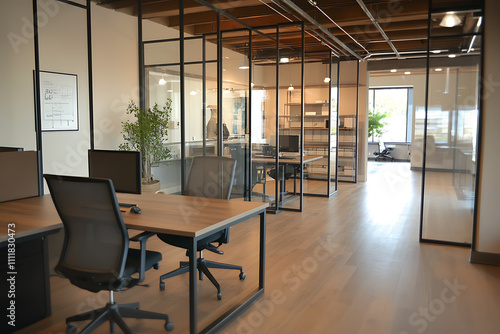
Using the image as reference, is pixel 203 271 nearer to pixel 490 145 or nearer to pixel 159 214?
pixel 159 214

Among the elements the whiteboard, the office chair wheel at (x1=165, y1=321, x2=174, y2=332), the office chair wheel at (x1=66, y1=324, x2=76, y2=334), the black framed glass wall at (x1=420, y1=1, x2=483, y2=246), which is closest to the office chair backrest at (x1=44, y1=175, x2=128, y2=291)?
the office chair wheel at (x1=66, y1=324, x2=76, y2=334)

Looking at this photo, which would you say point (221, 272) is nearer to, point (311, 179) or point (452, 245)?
point (452, 245)

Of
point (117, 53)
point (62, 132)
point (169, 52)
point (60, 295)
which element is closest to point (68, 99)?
point (62, 132)

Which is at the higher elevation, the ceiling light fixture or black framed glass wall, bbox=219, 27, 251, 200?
the ceiling light fixture

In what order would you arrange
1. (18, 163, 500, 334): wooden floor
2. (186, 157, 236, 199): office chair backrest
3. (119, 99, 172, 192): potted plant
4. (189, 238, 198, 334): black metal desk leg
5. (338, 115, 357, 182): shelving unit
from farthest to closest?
(338, 115, 357, 182): shelving unit → (119, 99, 172, 192): potted plant → (186, 157, 236, 199): office chair backrest → (18, 163, 500, 334): wooden floor → (189, 238, 198, 334): black metal desk leg

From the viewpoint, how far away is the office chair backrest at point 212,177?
4043 millimetres

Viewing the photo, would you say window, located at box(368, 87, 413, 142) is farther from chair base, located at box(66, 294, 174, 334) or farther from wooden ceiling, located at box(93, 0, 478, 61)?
chair base, located at box(66, 294, 174, 334)

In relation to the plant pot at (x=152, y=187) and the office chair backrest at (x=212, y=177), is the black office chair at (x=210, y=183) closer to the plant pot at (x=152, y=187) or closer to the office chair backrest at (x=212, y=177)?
the office chair backrest at (x=212, y=177)

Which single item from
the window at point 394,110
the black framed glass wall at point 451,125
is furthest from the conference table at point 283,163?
the window at point 394,110

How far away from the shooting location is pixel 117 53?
21.7 feet

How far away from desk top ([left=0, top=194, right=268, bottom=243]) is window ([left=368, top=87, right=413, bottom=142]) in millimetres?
14319

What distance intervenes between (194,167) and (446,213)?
307cm

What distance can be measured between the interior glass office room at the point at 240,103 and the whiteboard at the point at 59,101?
103cm

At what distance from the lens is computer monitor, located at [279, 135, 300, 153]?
292 inches
